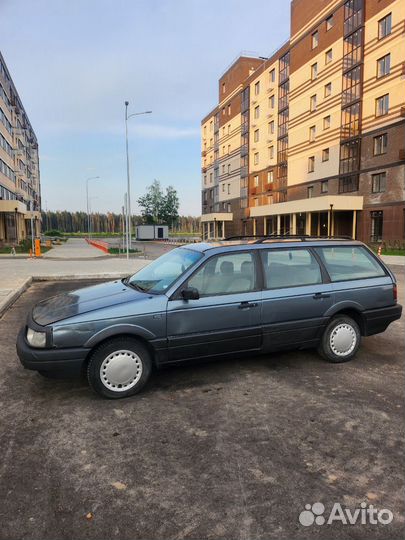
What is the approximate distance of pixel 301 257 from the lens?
5.15m

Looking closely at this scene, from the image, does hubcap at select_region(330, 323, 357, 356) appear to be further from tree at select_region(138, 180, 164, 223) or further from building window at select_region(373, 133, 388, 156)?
tree at select_region(138, 180, 164, 223)

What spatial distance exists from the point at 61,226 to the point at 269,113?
345 ft

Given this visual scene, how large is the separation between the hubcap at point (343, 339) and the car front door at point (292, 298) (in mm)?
250

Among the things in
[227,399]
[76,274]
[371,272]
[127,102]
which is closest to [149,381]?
[227,399]

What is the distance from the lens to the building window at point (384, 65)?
3111cm

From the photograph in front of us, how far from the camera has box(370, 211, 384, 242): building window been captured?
32156mm

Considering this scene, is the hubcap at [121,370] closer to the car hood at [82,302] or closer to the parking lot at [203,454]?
the parking lot at [203,454]

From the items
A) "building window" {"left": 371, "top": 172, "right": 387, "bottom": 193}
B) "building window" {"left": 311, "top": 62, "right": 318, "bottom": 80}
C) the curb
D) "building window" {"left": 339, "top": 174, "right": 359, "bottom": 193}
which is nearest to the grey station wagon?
the curb

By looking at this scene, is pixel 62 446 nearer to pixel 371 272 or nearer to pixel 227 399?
pixel 227 399

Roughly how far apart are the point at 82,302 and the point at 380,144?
33402 millimetres

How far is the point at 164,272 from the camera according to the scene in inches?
198

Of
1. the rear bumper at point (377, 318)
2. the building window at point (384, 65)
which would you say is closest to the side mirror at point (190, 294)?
the rear bumper at point (377, 318)

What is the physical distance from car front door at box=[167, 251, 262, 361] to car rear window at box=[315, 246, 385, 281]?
1.15 meters

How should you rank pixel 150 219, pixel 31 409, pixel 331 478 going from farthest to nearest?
1. pixel 150 219
2. pixel 31 409
3. pixel 331 478
